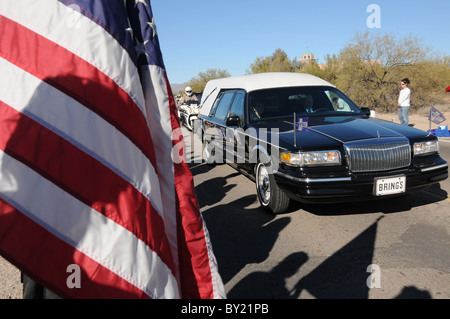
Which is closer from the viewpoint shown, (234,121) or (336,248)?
(336,248)

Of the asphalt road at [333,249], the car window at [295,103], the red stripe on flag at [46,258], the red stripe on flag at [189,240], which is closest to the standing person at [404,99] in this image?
the car window at [295,103]

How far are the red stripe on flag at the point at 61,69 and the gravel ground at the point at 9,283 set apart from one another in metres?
2.19

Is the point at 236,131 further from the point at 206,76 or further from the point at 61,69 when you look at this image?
the point at 206,76

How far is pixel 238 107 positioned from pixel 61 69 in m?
4.70

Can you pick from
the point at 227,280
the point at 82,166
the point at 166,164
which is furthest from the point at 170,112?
the point at 227,280

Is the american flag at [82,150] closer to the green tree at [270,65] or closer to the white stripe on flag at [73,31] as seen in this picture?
the white stripe on flag at [73,31]

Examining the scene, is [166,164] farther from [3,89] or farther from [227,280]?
[227,280]

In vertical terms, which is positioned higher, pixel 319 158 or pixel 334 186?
pixel 319 158

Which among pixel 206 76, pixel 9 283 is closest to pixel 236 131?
pixel 9 283

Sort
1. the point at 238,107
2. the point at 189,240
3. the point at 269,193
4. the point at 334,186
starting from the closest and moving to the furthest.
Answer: the point at 189,240, the point at 334,186, the point at 269,193, the point at 238,107

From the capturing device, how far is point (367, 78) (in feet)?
87.8

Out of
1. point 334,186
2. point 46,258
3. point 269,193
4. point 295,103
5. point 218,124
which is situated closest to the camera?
point 46,258

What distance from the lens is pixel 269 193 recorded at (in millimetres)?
5152
